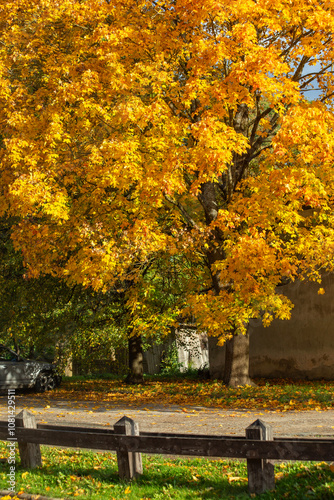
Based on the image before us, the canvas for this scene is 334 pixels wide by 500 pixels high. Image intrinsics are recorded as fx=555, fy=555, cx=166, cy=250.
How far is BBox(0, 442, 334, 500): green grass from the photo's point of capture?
544cm

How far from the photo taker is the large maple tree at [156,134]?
11.2 metres

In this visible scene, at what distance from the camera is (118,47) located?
12.3 meters

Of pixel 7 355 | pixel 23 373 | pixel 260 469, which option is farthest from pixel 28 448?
pixel 7 355

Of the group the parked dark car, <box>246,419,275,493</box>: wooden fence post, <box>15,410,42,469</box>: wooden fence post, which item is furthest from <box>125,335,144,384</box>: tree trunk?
<box>246,419,275,493</box>: wooden fence post

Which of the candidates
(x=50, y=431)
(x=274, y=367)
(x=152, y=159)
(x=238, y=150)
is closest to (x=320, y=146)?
(x=238, y=150)

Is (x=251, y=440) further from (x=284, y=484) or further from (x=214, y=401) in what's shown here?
(x=214, y=401)

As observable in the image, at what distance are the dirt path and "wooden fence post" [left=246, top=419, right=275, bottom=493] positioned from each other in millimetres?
2686

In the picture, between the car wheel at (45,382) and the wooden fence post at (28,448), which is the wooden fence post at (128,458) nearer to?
the wooden fence post at (28,448)

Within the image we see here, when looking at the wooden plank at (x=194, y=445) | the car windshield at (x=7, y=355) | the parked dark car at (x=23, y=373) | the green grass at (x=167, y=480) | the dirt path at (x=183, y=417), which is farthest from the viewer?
the car windshield at (x=7, y=355)

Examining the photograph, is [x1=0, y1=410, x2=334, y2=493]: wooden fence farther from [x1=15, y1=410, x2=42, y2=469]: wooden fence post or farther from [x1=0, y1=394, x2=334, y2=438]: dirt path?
[x1=0, y1=394, x2=334, y2=438]: dirt path

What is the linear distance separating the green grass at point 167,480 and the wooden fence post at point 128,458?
0.10m

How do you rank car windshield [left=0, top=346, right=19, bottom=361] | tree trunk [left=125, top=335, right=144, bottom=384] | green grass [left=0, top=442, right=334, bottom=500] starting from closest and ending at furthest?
green grass [left=0, top=442, right=334, bottom=500], car windshield [left=0, top=346, right=19, bottom=361], tree trunk [left=125, top=335, right=144, bottom=384]

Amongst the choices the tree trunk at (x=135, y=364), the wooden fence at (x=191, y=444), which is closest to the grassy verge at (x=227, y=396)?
the tree trunk at (x=135, y=364)

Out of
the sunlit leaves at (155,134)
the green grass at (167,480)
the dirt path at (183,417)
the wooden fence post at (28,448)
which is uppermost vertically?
the sunlit leaves at (155,134)
